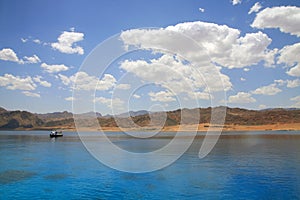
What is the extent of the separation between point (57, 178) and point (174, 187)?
16.9 meters

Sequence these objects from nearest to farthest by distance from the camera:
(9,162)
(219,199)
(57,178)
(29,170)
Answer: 1. (219,199)
2. (57,178)
3. (29,170)
4. (9,162)

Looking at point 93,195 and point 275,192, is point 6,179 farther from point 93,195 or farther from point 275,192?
point 275,192

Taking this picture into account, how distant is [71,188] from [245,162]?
31.3 meters

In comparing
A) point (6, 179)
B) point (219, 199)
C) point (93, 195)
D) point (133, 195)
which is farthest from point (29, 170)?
point (219, 199)

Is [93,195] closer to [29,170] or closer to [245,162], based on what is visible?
[29,170]

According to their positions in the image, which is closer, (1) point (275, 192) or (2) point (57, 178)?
(1) point (275, 192)


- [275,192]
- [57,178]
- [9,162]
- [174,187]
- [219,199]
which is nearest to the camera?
[219,199]

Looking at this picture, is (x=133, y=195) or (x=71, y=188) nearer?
(x=133, y=195)

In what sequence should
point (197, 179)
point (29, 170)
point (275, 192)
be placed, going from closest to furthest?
1. point (275, 192)
2. point (197, 179)
3. point (29, 170)

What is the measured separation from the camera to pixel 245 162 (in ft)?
170

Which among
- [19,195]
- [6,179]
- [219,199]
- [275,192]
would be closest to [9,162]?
[6,179]

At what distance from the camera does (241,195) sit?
30125 millimetres

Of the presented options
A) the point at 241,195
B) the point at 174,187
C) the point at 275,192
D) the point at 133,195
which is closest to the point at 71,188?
the point at 133,195

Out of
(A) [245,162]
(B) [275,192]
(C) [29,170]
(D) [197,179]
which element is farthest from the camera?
(A) [245,162]
